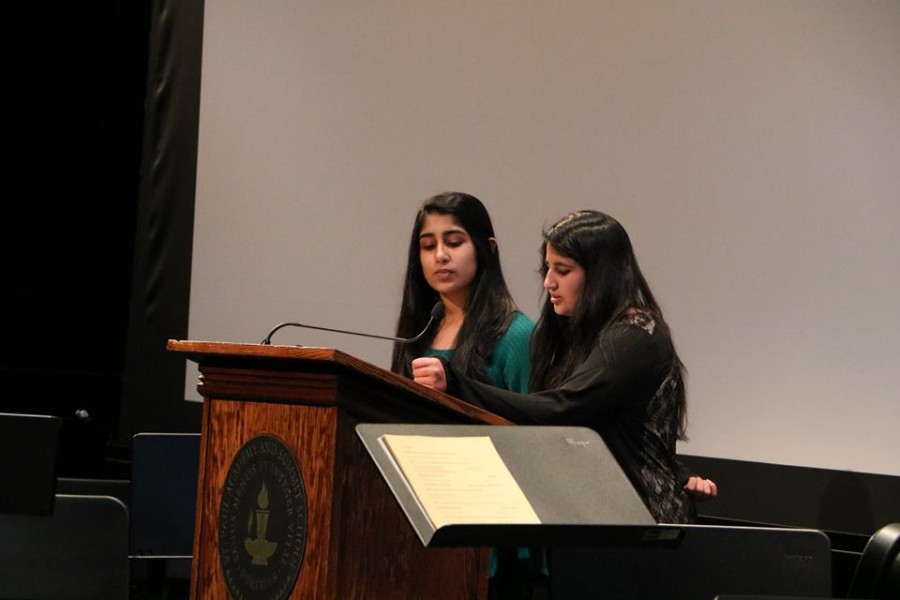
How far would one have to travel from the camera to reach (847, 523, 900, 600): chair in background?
5.78 ft

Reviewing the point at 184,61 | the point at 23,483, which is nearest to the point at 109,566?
the point at 23,483

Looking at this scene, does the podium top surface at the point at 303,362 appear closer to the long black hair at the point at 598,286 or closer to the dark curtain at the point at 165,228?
the long black hair at the point at 598,286

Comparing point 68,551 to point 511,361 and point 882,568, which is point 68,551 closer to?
point 511,361

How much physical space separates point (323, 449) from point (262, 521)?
15cm

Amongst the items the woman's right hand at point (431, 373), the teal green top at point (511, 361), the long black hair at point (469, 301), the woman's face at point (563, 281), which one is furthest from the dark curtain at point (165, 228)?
the woman's right hand at point (431, 373)

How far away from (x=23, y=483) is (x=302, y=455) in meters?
1.36

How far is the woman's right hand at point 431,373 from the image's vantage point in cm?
211

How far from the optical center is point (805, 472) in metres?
3.11

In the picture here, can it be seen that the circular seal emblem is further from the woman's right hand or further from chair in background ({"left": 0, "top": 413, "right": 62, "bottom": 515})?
chair in background ({"left": 0, "top": 413, "right": 62, "bottom": 515})

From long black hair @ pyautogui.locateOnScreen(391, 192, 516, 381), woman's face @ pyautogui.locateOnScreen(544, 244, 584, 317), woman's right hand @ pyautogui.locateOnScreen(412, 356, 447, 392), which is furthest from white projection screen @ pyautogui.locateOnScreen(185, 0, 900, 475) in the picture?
woman's right hand @ pyautogui.locateOnScreen(412, 356, 447, 392)

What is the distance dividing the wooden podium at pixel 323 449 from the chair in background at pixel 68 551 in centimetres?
105

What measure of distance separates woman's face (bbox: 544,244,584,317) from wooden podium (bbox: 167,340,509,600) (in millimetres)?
698

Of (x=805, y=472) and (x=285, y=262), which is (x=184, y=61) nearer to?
(x=285, y=262)

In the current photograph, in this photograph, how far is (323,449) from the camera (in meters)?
1.71
